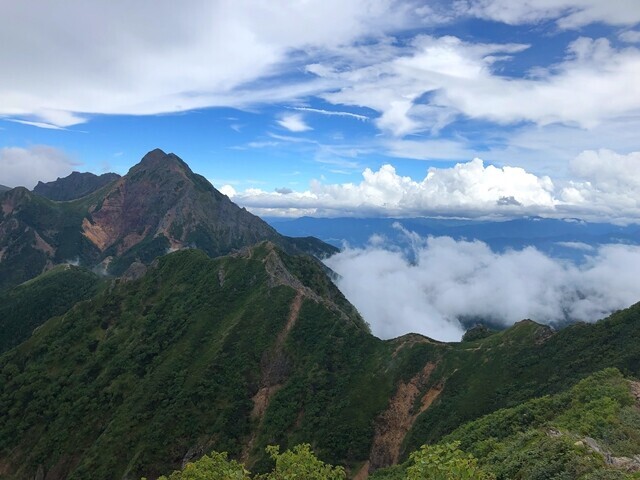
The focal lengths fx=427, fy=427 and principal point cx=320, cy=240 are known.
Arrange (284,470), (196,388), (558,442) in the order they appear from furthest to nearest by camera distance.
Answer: (196,388) → (558,442) → (284,470)

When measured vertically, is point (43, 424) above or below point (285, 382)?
below

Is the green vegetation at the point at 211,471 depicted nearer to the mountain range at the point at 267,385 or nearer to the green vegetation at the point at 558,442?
the green vegetation at the point at 558,442

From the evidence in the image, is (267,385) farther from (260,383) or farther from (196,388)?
(196,388)

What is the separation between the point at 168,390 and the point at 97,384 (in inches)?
1403

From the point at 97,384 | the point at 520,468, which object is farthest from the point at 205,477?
the point at 97,384

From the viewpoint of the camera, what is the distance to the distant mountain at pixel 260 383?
13062cm

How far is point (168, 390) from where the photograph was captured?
524 feet

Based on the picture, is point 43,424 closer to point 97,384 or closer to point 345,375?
point 97,384

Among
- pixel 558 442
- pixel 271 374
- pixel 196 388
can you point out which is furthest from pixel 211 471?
pixel 271 374

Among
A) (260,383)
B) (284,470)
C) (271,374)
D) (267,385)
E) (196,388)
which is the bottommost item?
(267,385)

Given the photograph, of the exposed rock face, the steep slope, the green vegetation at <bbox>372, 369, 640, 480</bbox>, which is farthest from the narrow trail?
the green vegetation at <bbox>372, 369, 640, 480</bbox>

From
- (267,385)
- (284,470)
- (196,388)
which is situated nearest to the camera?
(284,470)

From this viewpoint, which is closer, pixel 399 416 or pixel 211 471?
pixel 211 471

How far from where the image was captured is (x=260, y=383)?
166 meters
